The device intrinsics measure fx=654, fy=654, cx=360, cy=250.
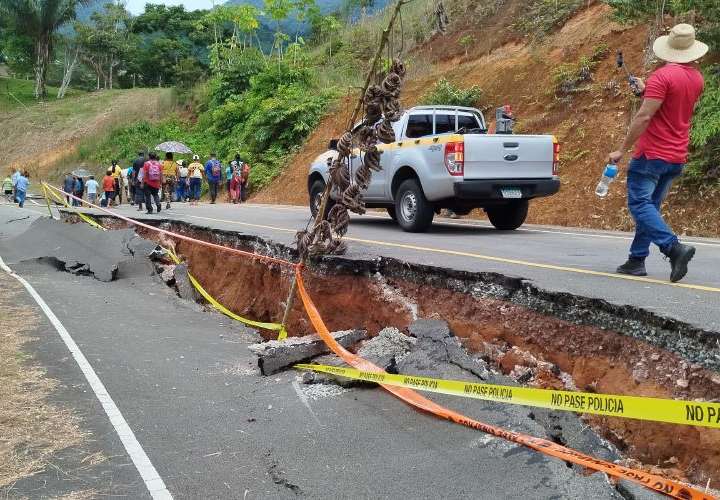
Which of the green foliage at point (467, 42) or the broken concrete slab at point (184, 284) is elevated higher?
the green foliage at point (467, 42)

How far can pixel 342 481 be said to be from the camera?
11.2 feet

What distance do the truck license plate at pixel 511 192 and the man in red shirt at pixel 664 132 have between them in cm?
412

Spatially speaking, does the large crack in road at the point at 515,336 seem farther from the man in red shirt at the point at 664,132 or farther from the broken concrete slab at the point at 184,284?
the broken concrete slab at the point at 184,284

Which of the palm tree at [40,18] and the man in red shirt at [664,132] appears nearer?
the man in red shirt at [664,132]

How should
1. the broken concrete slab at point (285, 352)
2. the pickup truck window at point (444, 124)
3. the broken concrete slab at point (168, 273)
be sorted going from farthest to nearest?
the broken concrete slab at point (168, 273) → the pickup truck window at point (444, 124) → the broken concrete slab at point (285, 352)

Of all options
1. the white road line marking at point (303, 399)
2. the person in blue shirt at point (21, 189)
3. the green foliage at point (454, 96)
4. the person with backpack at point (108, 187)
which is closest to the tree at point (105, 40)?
the person in blue shirt at point (21, 189)

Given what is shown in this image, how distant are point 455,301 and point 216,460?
281cm

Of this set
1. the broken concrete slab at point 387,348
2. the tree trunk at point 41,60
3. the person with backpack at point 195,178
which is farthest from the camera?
the tree trunk at point 41,60

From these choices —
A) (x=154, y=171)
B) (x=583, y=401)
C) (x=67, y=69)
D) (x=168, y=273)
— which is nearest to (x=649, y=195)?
(x=583, y=401)

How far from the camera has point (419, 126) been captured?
1080 cm

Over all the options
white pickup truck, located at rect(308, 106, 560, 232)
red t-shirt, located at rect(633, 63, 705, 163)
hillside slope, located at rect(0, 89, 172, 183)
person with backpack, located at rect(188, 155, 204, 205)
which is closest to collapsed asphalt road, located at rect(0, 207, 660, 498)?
red t-shirt, located at rect(633, 63, 705, 163)

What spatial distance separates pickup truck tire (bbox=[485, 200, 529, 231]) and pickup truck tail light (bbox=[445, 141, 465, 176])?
168cm

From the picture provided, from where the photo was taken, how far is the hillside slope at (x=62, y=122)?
4503 cm

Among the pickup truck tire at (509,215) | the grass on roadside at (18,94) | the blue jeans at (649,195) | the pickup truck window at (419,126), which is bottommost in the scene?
the pickup truck tire at (509,215)
